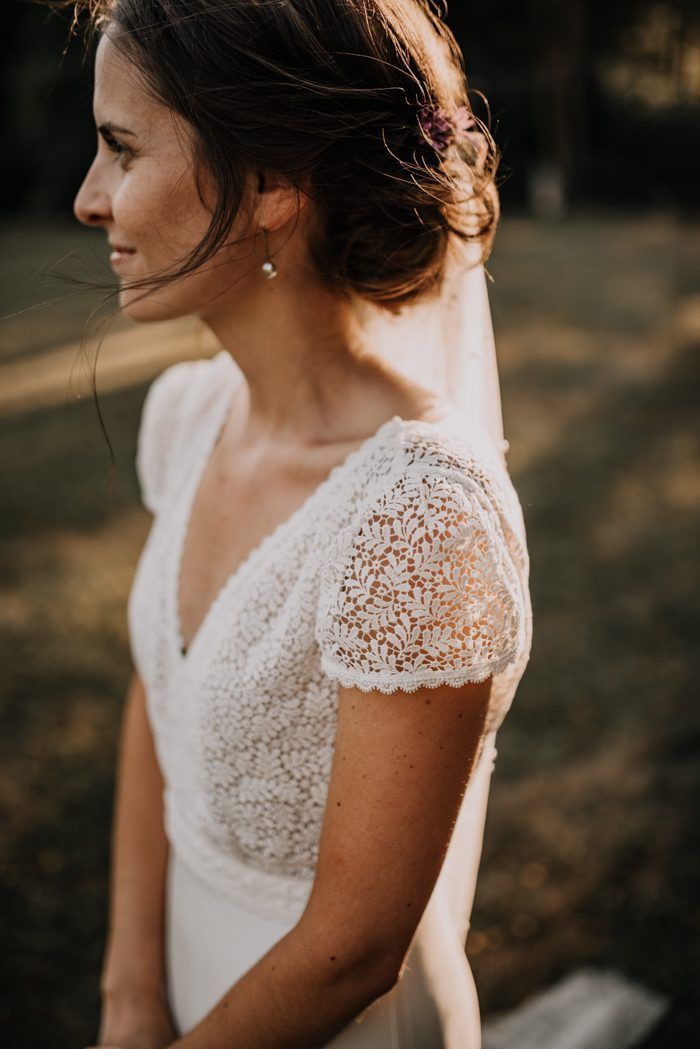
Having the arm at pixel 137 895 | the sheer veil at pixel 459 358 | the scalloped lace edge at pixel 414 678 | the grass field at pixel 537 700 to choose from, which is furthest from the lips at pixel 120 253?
the arm at pixel 137 895

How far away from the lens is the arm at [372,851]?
123 cm

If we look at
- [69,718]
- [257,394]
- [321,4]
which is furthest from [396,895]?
[69,718]

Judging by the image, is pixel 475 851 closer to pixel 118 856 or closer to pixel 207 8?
pixel 118 856

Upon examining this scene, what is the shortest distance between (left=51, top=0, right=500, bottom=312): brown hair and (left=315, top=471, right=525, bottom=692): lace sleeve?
0.41 m

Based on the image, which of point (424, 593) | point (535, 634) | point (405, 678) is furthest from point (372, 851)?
point (535, 634)

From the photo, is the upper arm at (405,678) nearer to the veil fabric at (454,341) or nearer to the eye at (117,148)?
the veil fabric at (454,341)

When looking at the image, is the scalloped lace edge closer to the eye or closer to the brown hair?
the brown hair

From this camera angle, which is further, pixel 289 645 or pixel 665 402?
pixel 665 402

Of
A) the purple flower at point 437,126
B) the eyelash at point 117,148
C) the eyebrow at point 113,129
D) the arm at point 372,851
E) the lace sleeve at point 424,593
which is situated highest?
the eyebrow at point 113,129

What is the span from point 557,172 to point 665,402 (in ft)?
31.7

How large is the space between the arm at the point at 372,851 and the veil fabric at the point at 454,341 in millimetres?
523

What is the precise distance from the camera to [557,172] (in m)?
16.1

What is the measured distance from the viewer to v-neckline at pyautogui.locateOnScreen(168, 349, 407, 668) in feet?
4.66

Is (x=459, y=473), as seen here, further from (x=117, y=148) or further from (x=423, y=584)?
(x=117, y=148)
